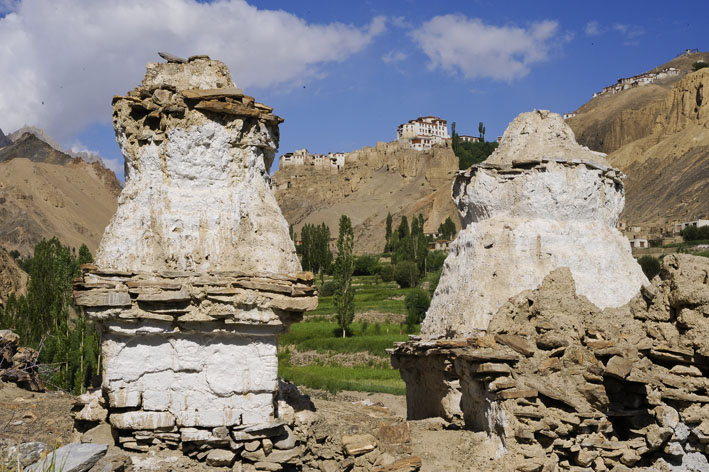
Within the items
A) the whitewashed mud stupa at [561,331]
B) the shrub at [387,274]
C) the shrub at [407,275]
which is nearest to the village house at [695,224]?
the shrub at [407,275]

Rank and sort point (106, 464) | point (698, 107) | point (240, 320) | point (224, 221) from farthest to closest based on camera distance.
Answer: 1. point (698, 107)
2. point (224, 221)
3. point (240, 320)
4. point (106, 464)

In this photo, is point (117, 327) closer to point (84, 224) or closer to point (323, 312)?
point (323, 312)

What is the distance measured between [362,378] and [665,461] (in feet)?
63.4

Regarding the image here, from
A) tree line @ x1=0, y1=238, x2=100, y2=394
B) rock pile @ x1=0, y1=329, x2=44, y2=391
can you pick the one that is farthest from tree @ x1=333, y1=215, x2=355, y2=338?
rock pile @ x1=0, y1=329, x2=44, y2=391

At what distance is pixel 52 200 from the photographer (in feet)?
310

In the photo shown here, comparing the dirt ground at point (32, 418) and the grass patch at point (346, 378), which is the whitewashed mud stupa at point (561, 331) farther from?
the grass patch at point (346, 378)

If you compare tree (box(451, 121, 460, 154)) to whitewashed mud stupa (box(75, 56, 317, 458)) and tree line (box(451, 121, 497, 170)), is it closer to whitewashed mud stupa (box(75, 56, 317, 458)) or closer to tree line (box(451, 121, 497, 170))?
tree line (box(451, 121, 497, 170))

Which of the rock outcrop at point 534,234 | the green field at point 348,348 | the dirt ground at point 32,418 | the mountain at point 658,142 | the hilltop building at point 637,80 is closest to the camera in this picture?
the dirt ground at point 32,418

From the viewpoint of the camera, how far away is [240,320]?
723 cm

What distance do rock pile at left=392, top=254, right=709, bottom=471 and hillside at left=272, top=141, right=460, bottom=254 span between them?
99.9 meters

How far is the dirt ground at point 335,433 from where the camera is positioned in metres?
7.17

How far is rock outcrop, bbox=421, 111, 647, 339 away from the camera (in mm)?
9289

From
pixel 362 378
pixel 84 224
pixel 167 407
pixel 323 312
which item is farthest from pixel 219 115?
pixel 84 224

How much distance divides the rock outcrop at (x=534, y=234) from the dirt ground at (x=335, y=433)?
58.7 inches
